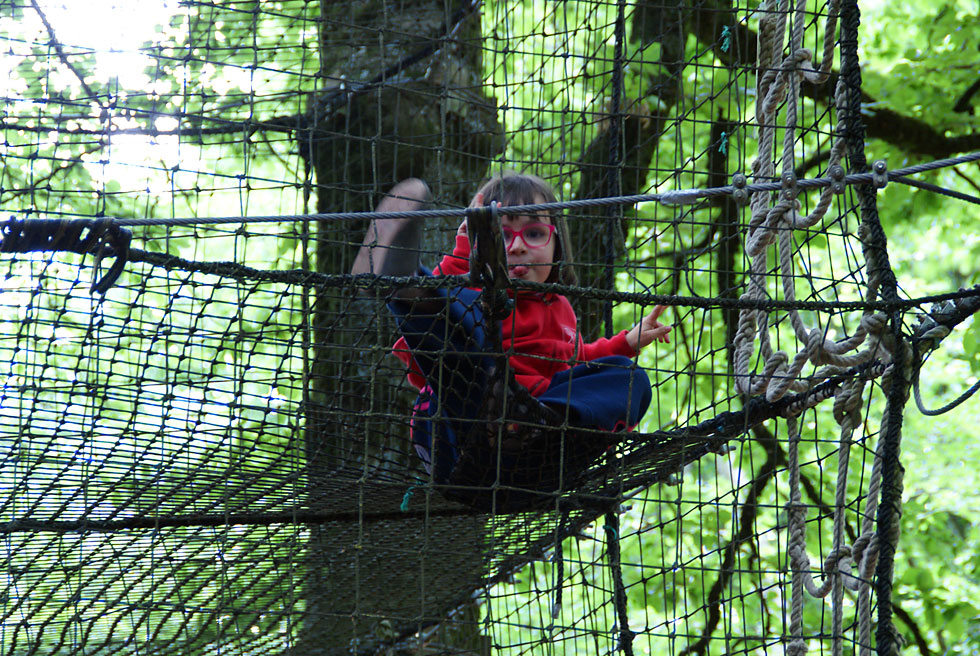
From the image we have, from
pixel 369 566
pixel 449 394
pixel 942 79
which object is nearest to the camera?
pixel 449 394

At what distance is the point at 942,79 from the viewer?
149 inches

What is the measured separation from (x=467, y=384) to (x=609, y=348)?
410 millimetres

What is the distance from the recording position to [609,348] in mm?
2090

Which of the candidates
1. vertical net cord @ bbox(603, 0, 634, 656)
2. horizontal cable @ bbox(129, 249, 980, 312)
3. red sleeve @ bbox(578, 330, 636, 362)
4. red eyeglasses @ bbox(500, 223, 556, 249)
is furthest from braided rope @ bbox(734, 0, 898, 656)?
red eyeglasses @ bbox(500, 223, 556, 249)

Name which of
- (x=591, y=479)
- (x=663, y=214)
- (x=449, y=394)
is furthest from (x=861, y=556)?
(x=663, y=214)

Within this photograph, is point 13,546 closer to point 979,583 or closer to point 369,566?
point 369,566

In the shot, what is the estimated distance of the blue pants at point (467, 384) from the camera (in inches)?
68.6

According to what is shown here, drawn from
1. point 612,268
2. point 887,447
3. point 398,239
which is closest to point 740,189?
point 887,447

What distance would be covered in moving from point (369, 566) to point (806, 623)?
234 centimetres

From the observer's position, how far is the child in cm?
174

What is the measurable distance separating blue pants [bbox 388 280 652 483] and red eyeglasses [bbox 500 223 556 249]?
328 millimetres

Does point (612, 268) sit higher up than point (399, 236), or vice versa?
point (612, 268)

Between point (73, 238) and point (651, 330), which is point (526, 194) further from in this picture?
point (73, 238)

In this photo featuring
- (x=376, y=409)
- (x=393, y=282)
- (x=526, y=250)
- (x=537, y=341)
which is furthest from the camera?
(x=376, y=409)
